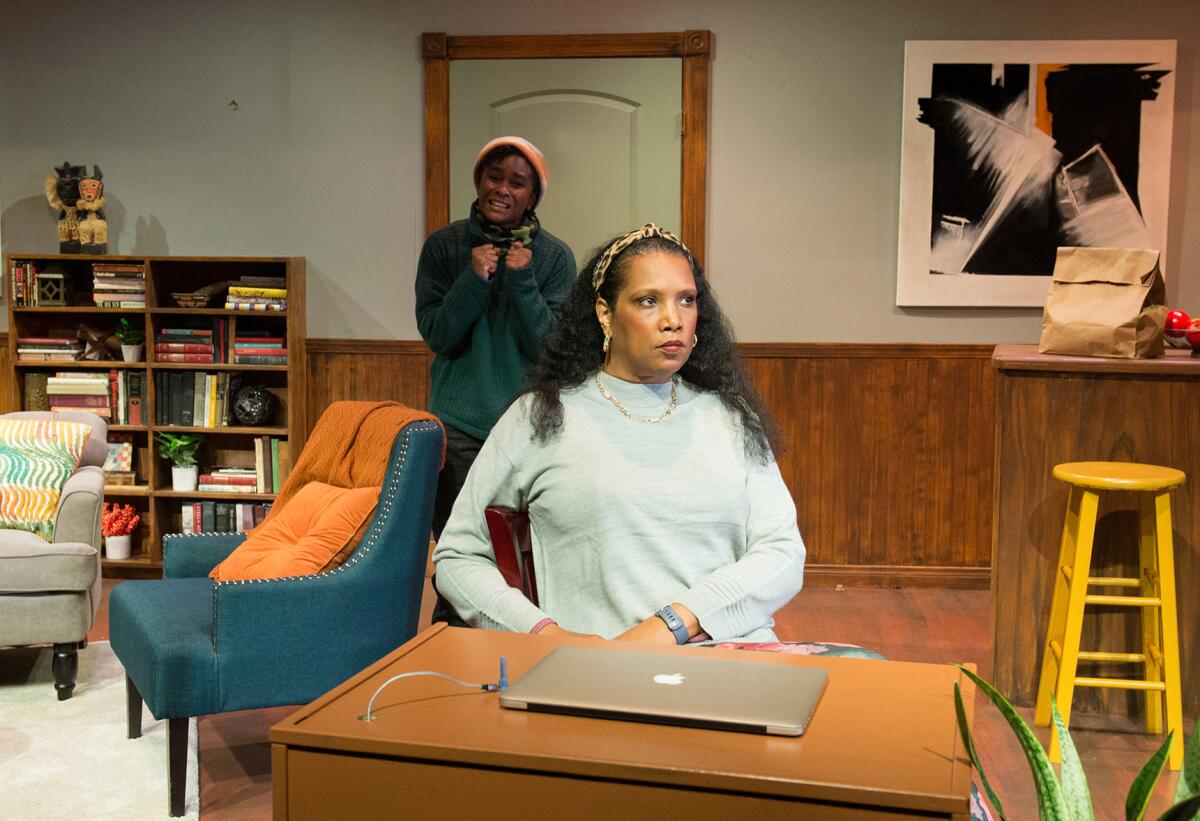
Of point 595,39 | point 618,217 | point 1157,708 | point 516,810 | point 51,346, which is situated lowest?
point 1157,708

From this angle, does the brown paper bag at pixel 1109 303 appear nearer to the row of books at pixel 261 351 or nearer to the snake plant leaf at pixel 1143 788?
the snake plant leaf at pixel 1143 788

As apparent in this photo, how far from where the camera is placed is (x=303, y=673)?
2951mm

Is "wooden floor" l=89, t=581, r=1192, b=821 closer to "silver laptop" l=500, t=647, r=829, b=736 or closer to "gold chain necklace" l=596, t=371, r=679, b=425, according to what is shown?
"gold chain necklace" l=596, t=371, r=679, b=425

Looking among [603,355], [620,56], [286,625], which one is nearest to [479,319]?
[286,625]

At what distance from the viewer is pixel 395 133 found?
17.2 feet

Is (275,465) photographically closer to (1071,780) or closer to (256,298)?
(256,298)

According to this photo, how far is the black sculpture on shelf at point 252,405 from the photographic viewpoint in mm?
5164

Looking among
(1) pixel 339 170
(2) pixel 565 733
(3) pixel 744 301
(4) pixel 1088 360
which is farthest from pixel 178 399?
(2) pixel 565 733

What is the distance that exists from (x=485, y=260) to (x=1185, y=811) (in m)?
2.31

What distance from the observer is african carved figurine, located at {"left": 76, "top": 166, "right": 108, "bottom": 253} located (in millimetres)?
5203

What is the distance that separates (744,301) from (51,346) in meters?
2.95

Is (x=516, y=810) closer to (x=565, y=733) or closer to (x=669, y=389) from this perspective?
(x=565, y=733)

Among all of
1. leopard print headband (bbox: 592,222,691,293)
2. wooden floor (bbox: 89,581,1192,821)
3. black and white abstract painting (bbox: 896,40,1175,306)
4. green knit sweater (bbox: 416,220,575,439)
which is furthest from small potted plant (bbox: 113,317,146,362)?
leopard print headband (bbox: 592,222,691,293)

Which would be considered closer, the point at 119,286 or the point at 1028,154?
the point at 1028,154
